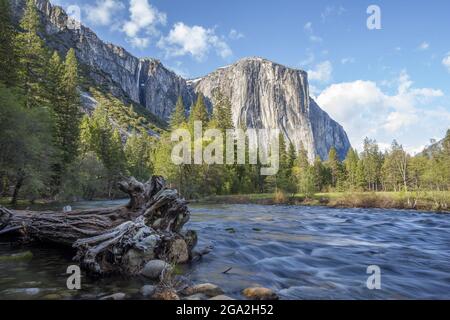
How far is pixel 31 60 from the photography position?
35.8 metres

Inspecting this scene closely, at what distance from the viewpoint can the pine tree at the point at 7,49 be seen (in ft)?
96.3

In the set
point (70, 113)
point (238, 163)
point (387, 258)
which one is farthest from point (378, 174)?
point (387, 258)

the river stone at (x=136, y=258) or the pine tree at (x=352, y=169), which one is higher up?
the pine tree at (x=352, y=169)

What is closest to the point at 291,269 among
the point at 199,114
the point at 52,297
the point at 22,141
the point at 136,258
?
the point at 136,258

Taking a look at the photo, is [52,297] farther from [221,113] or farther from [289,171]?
[289,171]

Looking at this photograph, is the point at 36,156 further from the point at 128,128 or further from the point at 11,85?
the point at 128,128

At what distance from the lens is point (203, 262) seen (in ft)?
32.7

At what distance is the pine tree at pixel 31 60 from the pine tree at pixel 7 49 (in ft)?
6.59

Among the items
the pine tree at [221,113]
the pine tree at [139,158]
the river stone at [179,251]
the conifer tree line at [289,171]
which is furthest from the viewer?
the pine tree at [139,158]

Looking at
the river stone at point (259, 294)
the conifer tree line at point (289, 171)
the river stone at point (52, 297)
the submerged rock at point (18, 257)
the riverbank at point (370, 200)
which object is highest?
the conifer tree line at point (289, 171)

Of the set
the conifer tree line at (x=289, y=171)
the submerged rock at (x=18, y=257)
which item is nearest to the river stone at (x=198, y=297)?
the submerged rock at (x=18, y=257)

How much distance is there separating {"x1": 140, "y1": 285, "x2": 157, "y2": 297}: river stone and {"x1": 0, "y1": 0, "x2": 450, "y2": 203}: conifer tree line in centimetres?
889

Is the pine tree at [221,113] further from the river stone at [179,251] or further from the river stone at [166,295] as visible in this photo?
the river stone at [166,295]
